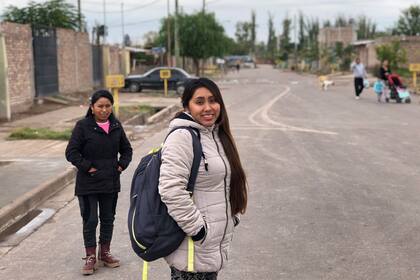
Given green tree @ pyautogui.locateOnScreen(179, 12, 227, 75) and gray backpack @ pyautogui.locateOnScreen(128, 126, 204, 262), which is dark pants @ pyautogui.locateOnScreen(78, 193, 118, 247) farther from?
green tree @ pyautogui.locateOnScreen(179, 12, 227, 75)

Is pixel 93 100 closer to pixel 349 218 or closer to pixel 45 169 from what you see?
pixel 349 218

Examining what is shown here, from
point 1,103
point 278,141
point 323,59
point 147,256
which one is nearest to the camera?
point 147,256

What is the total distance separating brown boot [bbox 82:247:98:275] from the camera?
5.14 meters

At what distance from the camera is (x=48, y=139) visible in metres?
13.2

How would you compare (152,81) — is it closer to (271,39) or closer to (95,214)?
(95,214)

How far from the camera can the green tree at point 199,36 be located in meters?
49.2

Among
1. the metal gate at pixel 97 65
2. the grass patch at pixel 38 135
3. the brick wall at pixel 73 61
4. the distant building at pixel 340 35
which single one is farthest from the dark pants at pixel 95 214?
the distant building at pixel 340 35

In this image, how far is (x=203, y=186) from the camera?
10.2 feet

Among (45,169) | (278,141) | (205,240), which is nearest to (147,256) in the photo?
(205,240)

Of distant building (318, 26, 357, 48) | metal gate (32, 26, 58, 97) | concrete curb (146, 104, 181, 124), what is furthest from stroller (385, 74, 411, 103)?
distant building (318, 26, 357, 48)

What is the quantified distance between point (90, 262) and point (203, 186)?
2404 mm

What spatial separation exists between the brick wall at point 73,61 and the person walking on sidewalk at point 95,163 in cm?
2055

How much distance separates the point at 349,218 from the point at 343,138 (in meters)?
6.71

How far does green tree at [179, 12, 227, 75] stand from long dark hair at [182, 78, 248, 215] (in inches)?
1831
